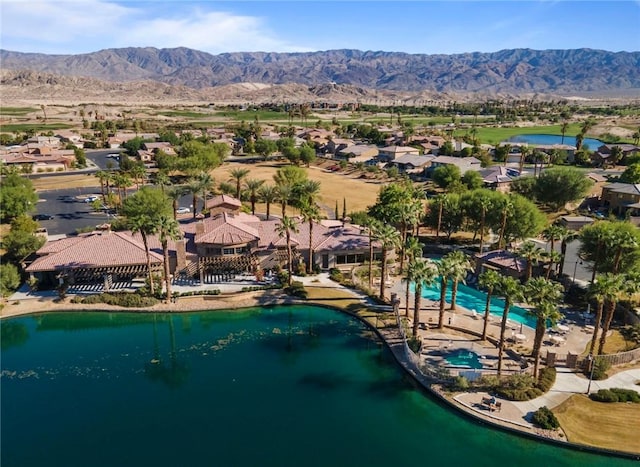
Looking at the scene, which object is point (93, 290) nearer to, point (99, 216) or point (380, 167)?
point (99, 216)

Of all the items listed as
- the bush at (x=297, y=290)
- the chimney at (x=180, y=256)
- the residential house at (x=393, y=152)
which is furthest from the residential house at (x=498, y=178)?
the chimney at (x=180, y=256)

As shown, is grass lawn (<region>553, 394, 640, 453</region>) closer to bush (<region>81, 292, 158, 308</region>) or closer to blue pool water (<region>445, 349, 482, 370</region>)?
blue pool water (<region>445, 349, 482, 370</region>)

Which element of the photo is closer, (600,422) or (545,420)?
(545,420)

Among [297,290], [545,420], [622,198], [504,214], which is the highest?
[504,214]

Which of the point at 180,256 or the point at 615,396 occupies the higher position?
the point at 180,256

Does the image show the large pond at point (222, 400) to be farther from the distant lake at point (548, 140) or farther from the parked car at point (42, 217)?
the distant lake at point (548, 140)

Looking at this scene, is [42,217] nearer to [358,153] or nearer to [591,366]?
[591,366]

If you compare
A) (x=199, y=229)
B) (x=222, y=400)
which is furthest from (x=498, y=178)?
(x=222, y=400)
